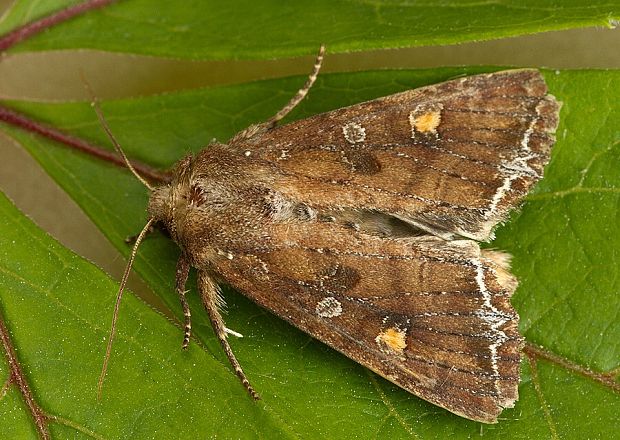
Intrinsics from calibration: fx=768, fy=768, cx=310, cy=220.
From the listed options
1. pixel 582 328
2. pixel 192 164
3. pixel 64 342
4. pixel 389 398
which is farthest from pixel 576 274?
pixel 64 342

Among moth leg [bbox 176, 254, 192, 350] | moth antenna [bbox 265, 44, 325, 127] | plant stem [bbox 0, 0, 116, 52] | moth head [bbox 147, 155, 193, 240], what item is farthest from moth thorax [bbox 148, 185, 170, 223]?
plant stem [bbox 0, 0, 116, 52]

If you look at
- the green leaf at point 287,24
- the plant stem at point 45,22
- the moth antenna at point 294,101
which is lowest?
the moth antenna at point 294,101

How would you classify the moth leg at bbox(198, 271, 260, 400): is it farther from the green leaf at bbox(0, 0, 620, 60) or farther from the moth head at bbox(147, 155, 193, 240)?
the green leaf at bbox(0, 0, 620, 60)

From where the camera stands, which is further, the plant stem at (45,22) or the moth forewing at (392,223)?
the plant stem at (45,22)

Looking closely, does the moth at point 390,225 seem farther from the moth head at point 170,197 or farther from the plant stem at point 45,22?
the plant stem at point 45,22

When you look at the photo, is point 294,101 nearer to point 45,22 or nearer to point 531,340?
point 45,22

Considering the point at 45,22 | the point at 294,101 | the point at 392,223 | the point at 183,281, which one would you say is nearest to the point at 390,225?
the point at 392,223

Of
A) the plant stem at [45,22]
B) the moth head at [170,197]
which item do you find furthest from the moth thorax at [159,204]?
the plant stem at [45,22]
